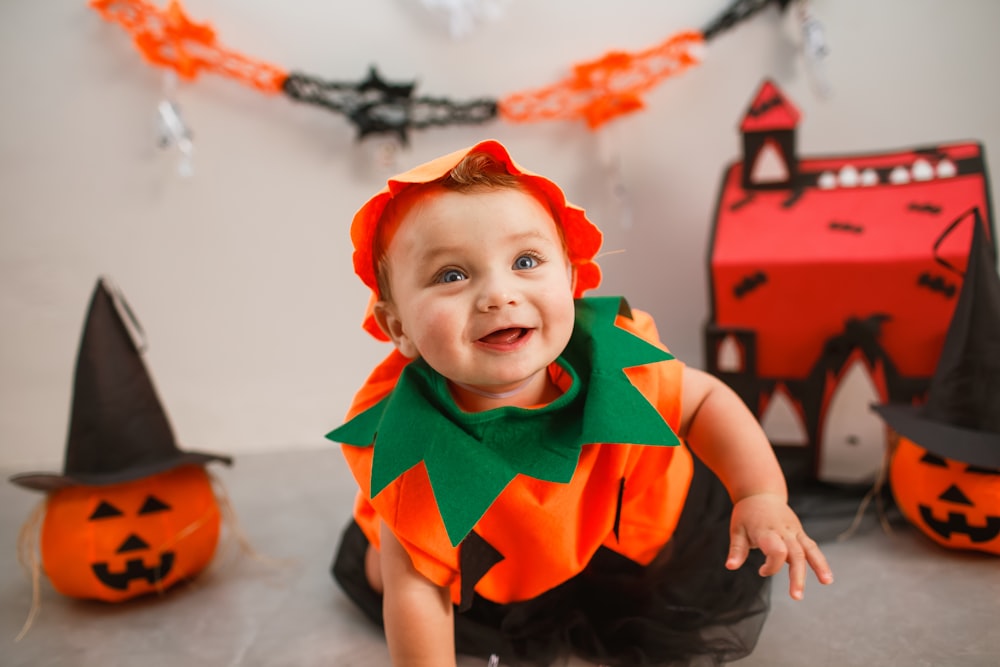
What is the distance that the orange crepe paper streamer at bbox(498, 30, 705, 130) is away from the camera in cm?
148

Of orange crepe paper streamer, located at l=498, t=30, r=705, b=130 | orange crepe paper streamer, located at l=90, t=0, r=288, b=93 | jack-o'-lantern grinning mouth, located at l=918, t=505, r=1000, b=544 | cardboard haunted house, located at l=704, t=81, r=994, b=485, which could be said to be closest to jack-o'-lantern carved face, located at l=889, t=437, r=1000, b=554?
jack-o'-lantern grinning mouth, located at l=918, t=505, r=1000, b=544

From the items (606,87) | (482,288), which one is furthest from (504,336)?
(606,87)

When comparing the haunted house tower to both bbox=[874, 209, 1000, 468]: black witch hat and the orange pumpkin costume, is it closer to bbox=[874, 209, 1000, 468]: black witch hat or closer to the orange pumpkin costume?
bbox=[874, 209, 1000, 468]: black witch hat

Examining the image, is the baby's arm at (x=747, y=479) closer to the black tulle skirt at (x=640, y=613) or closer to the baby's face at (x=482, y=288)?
the black tulle skirt at (x=640, y=613)

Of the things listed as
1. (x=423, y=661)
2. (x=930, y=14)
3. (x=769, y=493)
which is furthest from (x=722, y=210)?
(x=423, y=661)

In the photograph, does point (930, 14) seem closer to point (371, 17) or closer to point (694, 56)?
point (694, 56)

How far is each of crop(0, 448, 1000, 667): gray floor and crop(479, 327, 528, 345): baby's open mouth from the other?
0.39 metres

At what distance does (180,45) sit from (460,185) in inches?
41.5

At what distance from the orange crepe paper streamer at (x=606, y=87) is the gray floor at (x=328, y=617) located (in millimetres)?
897

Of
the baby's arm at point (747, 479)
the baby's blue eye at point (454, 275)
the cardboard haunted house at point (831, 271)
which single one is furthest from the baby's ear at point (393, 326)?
the cardboard haunted house at point (831, 271)

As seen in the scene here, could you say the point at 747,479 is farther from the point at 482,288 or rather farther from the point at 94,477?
the point at 94,477

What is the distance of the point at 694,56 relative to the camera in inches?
57.7

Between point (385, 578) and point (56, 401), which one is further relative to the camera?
point (56, 401)

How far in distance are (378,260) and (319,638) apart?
469 mm
